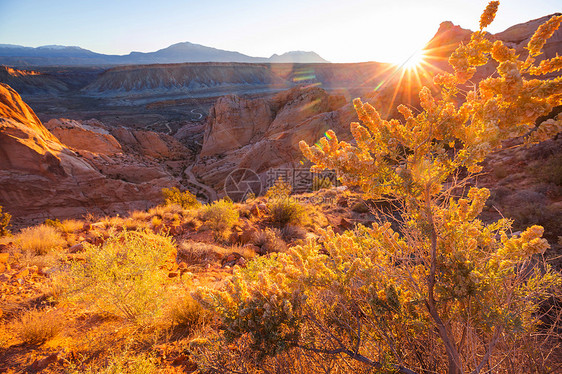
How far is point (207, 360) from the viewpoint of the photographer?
90.7 inches

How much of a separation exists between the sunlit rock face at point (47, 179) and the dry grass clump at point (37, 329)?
17215mm

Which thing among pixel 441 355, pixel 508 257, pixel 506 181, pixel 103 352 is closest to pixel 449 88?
pixel 508 257

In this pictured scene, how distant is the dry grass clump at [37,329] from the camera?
2832mm

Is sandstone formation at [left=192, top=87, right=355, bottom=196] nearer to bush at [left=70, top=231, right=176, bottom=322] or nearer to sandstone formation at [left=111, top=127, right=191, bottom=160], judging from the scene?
sandstone formation at [left=111, top=127, right=191, bottom=160]

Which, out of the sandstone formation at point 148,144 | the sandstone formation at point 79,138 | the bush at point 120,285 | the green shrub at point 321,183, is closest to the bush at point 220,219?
the bush at point 120,285

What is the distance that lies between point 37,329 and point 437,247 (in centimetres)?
425

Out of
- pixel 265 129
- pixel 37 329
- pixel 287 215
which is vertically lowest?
pixel 287 215

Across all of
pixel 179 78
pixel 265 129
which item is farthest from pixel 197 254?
pixel 179 78

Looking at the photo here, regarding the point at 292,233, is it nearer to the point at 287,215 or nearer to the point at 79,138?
the point at 287,215

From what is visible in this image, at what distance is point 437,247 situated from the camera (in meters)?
1.91

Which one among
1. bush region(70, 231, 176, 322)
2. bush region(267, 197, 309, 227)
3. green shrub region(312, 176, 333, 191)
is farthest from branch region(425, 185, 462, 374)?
green shrub region(312, 176, 333, 191)

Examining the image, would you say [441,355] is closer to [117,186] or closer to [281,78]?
[117,186]

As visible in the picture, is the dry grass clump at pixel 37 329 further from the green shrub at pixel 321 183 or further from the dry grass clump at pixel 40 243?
the green shrub at pixel 321 183

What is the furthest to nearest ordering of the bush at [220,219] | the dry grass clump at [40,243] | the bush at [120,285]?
the bush at [220,219], the dry grass clump at [40,243], the bush at [120,285]
